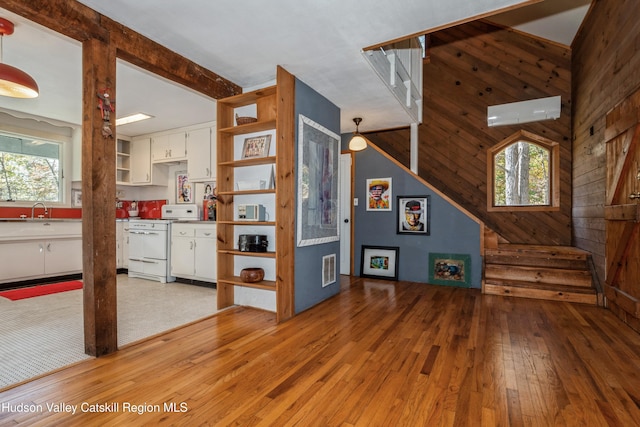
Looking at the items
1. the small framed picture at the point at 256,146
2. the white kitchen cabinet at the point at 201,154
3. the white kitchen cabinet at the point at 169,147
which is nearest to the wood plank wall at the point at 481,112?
the white kitchen cabinet at the point at 201,154

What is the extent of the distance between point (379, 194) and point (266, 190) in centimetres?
249

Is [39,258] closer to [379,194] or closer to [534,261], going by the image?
[379,194]

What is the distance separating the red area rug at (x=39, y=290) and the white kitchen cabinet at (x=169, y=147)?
2.36 metres

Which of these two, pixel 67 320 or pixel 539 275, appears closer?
pixel 67 320

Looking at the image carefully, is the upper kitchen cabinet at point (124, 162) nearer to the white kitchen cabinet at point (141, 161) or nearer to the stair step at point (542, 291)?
the white kitchen cabinet at point (141, 161)

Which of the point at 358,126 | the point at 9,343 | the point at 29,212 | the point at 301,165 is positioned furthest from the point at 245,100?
the point at 29,212

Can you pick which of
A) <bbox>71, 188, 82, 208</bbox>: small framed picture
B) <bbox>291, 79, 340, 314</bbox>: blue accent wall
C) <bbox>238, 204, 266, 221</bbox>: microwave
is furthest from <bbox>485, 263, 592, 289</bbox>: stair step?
<bbox>71, 188, 82, 208</bbox>: small framed picture

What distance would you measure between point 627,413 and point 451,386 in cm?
84

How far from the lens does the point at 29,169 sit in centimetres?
495

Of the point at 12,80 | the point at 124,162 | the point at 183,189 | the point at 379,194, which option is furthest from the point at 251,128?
the point at 124,162

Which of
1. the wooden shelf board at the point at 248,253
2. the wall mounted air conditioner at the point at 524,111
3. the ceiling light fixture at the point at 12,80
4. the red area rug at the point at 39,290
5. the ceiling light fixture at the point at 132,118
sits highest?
the wall mounted air conditioner at the point at 524,111

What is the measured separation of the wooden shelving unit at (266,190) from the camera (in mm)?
2986

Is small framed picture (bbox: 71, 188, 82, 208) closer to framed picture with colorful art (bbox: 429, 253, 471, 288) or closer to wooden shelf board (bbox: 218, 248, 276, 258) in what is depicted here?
wooden shelf board (bbox: 218, 248, 276, 258)

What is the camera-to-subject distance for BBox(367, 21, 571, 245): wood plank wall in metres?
4.93
